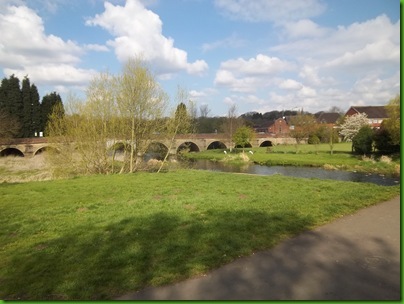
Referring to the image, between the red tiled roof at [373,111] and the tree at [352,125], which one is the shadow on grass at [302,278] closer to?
the tree at [352,125]

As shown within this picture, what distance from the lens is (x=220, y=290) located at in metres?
4.50

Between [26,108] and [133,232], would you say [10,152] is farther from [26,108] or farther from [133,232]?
[133,232]

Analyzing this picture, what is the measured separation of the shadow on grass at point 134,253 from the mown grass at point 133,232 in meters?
0.02

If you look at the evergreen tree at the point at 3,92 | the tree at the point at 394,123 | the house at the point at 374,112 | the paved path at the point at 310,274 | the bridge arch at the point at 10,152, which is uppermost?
the evergreen tree at the point at 3,92

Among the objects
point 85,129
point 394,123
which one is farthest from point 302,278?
point 394,123

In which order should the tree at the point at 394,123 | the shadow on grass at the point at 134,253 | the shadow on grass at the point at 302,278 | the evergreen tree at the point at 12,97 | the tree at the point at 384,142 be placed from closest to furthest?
the shadow on grass at the point at 302,278, the shadow on grass at the point at 134,253, the tree at the point at 394,123, the tree at the point at 384,142, the evergreen tree at the point at 12,97

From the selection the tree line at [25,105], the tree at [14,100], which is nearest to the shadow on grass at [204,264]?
the tree line at [25,105]

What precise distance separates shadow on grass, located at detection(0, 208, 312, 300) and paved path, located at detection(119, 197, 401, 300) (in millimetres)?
356

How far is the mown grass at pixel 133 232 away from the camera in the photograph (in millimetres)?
5031

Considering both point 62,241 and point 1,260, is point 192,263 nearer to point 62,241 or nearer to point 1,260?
point 62,241

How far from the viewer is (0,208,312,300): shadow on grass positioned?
4828 millimetres

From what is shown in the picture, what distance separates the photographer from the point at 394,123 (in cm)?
3158

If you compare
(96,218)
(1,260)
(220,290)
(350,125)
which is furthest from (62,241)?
(350,125)

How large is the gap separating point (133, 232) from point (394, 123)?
32.3m
